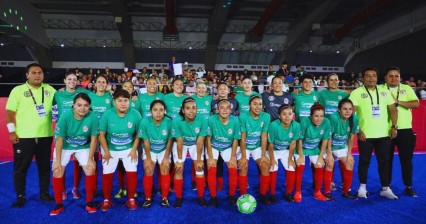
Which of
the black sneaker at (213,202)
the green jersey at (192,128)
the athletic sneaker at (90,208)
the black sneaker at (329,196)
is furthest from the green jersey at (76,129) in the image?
the black sneaker at (329,196)

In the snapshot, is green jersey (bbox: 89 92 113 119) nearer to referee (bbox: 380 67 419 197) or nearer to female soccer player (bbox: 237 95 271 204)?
female soccer player (bbox: 237 95 271 204)

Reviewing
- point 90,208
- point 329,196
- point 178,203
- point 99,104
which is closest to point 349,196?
point 329,196

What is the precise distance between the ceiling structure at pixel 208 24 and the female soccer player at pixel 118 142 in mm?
13773

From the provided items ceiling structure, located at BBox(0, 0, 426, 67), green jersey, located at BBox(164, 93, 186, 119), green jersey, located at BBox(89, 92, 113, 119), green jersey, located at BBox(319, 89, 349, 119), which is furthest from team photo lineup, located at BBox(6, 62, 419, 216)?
ceiling structure, located at BBox(0, 0, 426, 67)

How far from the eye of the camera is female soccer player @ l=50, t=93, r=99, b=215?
363cm

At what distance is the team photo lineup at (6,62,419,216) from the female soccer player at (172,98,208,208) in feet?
0.05

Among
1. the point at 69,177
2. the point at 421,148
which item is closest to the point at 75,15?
the point at 69,177

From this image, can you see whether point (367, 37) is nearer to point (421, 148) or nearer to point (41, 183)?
point (421, 148)

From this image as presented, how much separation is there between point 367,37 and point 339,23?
2.74 metres

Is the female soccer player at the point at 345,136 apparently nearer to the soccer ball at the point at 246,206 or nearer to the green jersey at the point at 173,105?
the soccer ball at the point at 246,206

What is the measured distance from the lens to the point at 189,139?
4.02 metres

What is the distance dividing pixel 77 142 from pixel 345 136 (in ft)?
12.7

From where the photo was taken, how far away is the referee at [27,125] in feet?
12.8

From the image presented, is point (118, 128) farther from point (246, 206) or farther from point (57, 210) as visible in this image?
point (246, 206)
